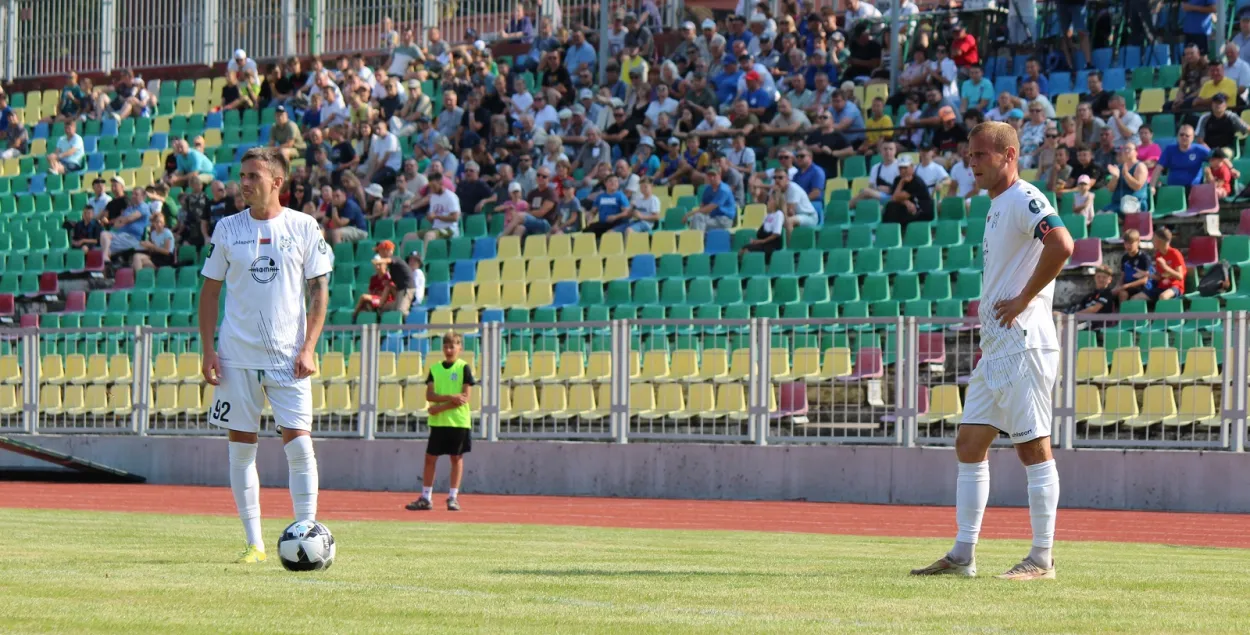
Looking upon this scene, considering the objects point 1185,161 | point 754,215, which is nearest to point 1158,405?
point 1185,161

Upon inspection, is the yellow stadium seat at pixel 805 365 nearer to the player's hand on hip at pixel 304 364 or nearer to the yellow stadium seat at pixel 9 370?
the yellow stadium seat at pixel 9 370

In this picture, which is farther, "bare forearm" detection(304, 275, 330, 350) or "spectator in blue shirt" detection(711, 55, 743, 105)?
"spectator in blue shirt" detection(711, 55, 743, 105)

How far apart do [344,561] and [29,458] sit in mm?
13474

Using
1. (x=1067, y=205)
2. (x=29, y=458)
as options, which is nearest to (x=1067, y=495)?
(x=1067, y=205)

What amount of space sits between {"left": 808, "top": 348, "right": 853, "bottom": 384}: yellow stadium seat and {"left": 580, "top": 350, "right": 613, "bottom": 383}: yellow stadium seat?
2325 mm

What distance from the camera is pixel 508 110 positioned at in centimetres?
2731

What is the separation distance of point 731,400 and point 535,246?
6056mm

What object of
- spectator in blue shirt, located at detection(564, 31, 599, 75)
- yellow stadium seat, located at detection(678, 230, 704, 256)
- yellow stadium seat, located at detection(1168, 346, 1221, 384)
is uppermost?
spectator in blue shirt, located at detection(564, 31, 599, 75)

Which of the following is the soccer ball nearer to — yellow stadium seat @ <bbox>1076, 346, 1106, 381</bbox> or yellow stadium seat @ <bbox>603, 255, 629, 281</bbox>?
yellow stadium seat @ <bbox>1076, 346, 1106, 381</bbox>

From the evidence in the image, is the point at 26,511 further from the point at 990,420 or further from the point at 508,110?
the point at 508,110

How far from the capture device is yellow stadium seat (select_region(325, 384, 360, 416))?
67.1 feet

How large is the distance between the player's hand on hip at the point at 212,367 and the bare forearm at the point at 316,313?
0.41m

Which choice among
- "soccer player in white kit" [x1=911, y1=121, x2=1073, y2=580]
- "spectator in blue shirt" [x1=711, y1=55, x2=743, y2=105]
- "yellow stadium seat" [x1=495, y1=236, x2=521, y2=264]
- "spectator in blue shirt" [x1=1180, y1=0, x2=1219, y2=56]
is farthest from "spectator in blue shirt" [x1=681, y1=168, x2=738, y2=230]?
"soccer player in white kit" [x1=911, y1=121, x2=1073, y2=580]

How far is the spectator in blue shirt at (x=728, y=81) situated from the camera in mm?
25438
